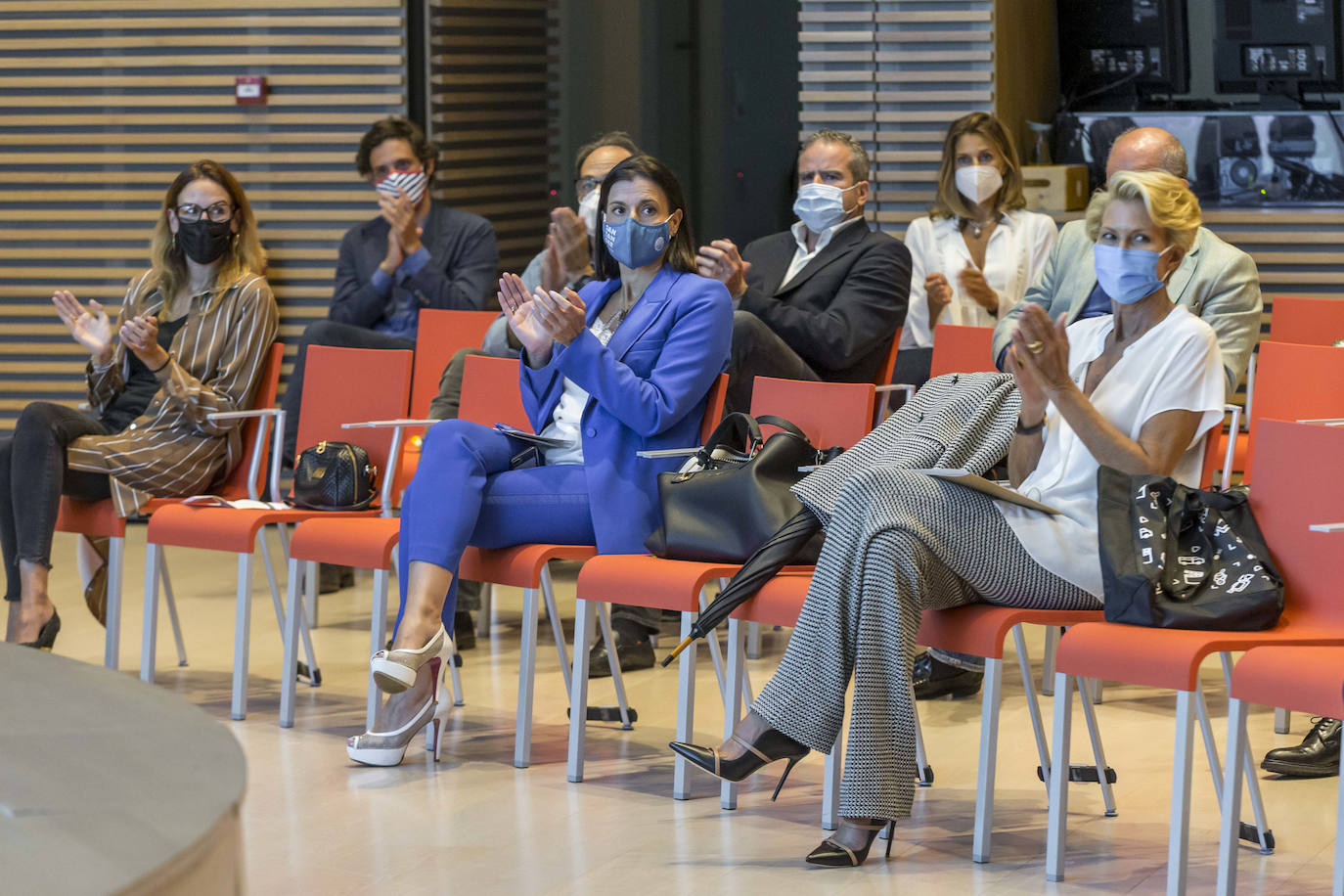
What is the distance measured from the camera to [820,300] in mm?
5754

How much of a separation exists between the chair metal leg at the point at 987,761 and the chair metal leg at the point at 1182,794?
0.43 metres

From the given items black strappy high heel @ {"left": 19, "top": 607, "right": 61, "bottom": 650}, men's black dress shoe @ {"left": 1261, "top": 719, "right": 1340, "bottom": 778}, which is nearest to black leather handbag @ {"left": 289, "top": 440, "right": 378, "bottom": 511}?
black strappy high heel @ {"left": 19, "top": 607, "right": 61, "bottom": 650}

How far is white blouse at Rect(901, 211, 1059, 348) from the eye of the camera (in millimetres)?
6484

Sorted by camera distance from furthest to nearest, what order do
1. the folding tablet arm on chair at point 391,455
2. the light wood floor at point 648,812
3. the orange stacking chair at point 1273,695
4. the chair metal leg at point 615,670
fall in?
1. the folding tablet arm on chair at point 391,455
2. the chair metal leg at point 615,670
3. the light wood floor at point 648,812
4. the orange stacking chair at point 1273,695

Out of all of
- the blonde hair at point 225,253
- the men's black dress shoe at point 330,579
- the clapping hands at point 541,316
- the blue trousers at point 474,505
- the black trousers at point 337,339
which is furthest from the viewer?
the men's black dress shoe at point 330,579

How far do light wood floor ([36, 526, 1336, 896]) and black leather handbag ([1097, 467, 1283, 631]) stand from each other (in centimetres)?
57

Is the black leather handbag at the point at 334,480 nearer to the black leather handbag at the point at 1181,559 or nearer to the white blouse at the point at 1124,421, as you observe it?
the white blouse at the point at 1124,421

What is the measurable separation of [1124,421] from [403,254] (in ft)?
12.1

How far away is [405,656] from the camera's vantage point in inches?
174

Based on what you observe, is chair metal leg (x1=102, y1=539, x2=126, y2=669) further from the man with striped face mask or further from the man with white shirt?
the man with white shirt

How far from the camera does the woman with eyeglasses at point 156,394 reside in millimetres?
5496

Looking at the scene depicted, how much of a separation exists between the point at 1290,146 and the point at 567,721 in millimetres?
4288

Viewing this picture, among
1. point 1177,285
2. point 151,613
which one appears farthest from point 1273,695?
point 151,613

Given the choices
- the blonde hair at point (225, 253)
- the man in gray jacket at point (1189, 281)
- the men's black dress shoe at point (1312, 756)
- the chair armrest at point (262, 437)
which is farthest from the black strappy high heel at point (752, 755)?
the blonde hair at point (225, 253)
